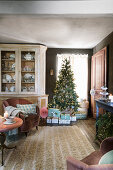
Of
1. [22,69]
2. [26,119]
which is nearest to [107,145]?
[26,119]

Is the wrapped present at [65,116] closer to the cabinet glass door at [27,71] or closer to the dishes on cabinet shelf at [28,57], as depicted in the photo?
the cabinet glass door at [27,71]

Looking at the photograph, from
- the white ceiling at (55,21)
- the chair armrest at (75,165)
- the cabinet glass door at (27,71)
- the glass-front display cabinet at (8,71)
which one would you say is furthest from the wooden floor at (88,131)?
the white ceiling at (55,21)

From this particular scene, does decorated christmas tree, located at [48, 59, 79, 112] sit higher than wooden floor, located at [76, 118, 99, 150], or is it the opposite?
decorated christmas tree, located at [48, 59, 79, 112]

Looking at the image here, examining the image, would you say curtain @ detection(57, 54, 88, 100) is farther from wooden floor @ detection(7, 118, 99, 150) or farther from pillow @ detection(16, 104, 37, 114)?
pillow @ detection(16, 104, 37, 114)

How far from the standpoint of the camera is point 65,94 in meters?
6.02

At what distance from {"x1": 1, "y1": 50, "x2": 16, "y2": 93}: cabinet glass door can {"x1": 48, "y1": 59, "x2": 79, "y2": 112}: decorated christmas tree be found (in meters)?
1.56

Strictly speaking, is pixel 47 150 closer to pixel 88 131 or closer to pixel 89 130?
pixel 88 131

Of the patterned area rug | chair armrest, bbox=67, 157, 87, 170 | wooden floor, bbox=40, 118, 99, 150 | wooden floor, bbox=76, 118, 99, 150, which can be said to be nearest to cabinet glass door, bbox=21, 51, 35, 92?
wooden floor, bbox=40, 118, 99, 150

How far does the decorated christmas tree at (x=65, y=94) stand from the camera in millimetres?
6000

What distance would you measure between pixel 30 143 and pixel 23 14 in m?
2.70

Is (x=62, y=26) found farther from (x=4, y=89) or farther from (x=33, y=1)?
(x=4, y=89)

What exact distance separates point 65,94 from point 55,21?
285 cm

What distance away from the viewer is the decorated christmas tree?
→ 19.7 feet

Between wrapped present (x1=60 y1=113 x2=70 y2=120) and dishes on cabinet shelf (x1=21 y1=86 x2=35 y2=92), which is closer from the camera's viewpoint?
wrapped present (x1=60 y1=113 x2=70 y2=120)
